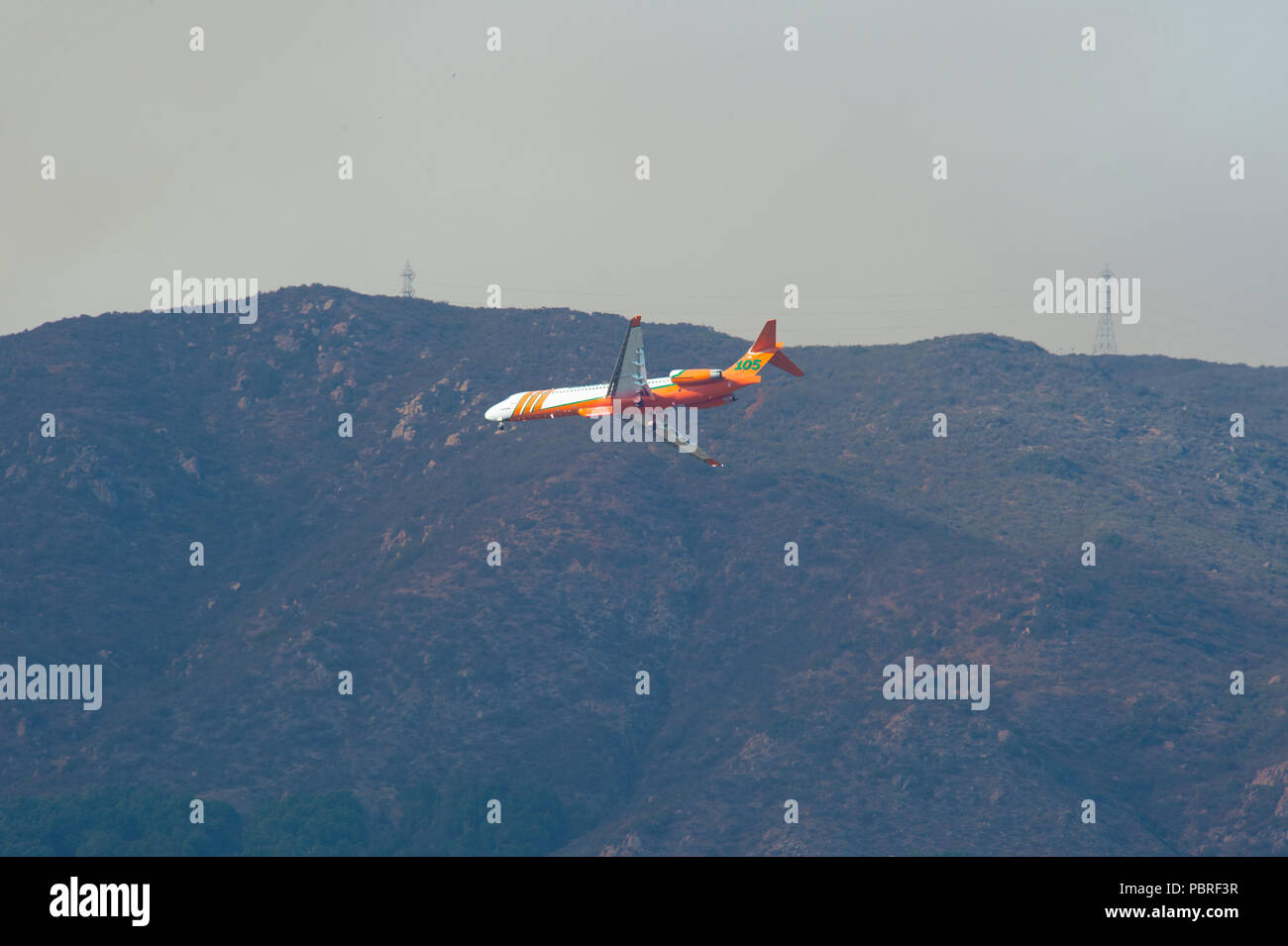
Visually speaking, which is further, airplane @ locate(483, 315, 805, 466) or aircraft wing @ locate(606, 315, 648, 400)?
airplane @ locate(483, 315, 805, 466)

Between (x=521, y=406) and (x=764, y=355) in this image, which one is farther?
(x=521, y=406)

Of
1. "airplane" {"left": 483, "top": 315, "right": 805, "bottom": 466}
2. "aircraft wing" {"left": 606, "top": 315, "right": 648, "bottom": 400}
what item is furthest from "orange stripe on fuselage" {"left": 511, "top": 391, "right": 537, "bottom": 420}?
"aircraft wing" {"left": 606, "top": 315, "right": 648, "bottom": 400}

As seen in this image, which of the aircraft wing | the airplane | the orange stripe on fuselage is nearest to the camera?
the aircraft wing

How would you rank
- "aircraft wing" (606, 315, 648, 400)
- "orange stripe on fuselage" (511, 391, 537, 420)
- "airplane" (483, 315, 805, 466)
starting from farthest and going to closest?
"orange stripe on fuselage" (511, 391, 537, 420) → "airplane" (483, 315, 805, 466) → "aircraft wing" (606, 315, 648, 400)

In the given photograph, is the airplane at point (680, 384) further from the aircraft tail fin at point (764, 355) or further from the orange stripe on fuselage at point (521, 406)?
the orange stripe on fuselage at point (521, 406)

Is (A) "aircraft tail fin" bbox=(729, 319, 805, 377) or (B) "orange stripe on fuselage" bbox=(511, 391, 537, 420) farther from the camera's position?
(B) "orange stripe on fuselage" bbox=(511, 391, 537, 420)

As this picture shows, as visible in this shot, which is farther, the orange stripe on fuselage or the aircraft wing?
the orange stripe on fuselage

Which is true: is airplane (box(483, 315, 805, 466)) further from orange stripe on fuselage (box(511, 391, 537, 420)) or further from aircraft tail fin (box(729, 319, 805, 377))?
orange stripe on fuselage (box(511, 391, 537, 420))

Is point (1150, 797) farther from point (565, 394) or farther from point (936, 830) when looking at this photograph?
point (565, 394)

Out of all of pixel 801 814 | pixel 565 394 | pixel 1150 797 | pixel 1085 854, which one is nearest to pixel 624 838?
pixel 801 814

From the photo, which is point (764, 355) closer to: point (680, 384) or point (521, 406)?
point (680, 384)

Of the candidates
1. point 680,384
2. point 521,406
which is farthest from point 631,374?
point 521,406

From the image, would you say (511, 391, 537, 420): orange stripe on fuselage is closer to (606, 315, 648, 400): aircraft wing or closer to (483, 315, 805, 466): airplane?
(483, 315, 805, 466): airplane
